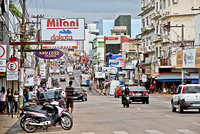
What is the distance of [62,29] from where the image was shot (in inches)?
1182

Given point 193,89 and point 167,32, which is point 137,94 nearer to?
point 193,89

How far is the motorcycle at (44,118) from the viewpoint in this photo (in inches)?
676

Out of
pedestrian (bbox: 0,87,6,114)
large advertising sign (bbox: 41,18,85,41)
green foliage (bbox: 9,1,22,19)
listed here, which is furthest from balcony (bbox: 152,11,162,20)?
pedestrian (bbox: 0,87,6,114)

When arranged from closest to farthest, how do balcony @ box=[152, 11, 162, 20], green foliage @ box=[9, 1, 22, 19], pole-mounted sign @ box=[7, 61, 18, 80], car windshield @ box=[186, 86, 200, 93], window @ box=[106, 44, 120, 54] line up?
pole-mounted sign @ box=[7, 61, 18, 80] < car windshield @ box=[186, 86, 200, 93] < green foliage @ box=[9, 1, 22, 19] < balcony @ box=[152, 11, 162, 20] < window @ box=[106, 44, 120, 54]

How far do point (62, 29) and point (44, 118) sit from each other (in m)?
13.6

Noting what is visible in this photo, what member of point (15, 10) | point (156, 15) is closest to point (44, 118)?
point (15, 10)

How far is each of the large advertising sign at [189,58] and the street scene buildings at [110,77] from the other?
0.39 feet

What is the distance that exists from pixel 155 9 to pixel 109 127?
61.4 meters

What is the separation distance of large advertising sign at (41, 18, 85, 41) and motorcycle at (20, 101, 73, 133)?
41.7 ft

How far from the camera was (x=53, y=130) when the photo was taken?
17.6 meters

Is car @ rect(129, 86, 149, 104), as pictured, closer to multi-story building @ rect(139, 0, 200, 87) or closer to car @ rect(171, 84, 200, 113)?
car @ rect(171, 84, 200, 113)

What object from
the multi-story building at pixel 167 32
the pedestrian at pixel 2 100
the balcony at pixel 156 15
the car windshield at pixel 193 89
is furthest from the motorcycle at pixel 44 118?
the balcony at pixel 156 15

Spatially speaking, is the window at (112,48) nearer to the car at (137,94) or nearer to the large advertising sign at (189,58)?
the large advertising sign at (189,58)

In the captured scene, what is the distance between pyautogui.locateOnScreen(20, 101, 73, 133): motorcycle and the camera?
17172 mm
